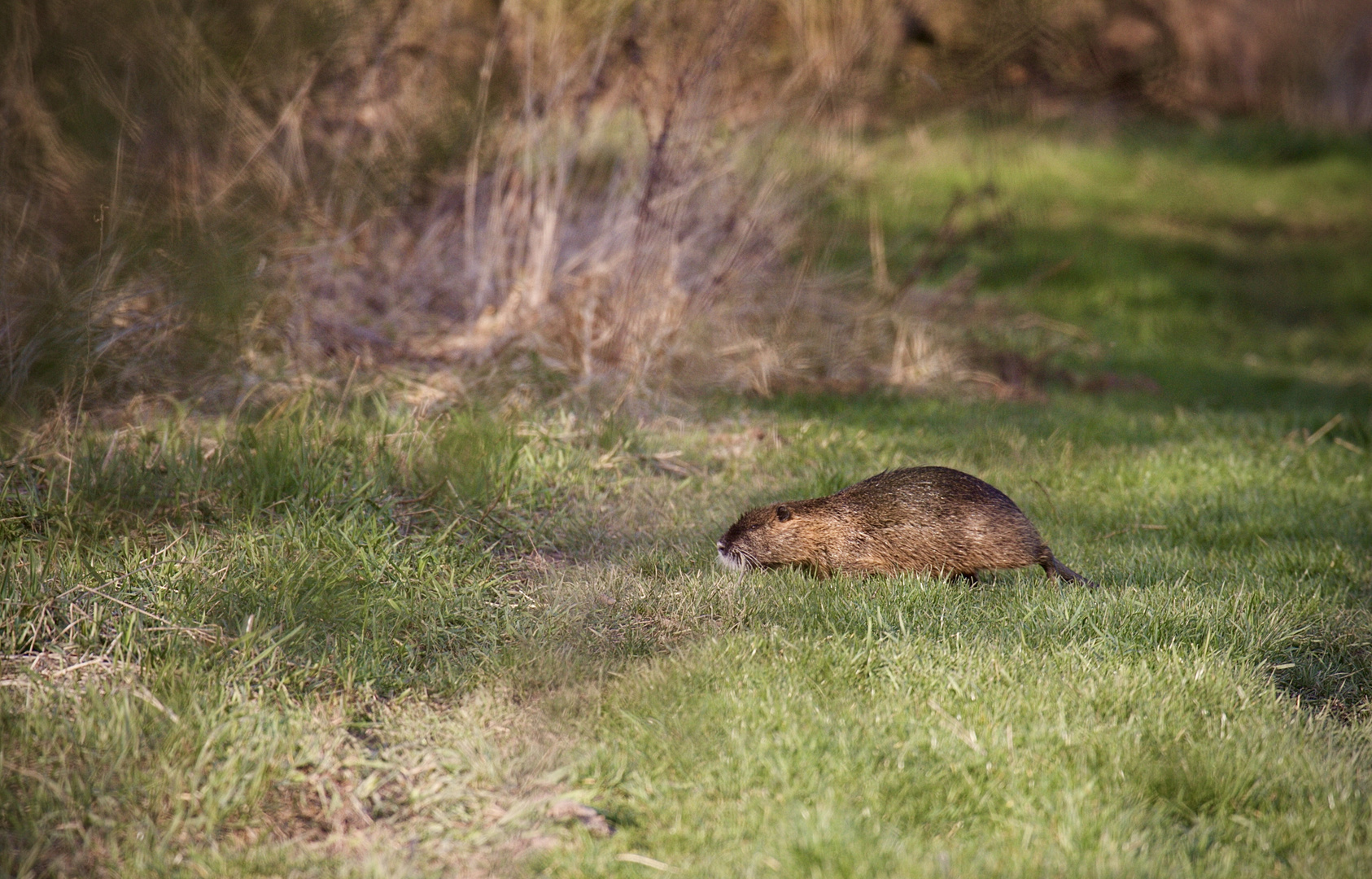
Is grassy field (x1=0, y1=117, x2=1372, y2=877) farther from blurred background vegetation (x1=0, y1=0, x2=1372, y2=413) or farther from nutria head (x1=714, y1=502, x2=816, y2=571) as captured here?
blurred background vegetation (x1=0, y1=0, x2=1372, y2=413)

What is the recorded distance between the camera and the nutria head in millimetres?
3666

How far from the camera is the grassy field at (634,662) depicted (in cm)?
236

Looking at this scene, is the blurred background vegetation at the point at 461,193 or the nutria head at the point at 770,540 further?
the blurred background vegetation at the point at 461,193

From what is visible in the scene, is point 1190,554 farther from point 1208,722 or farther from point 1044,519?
point 1208,722

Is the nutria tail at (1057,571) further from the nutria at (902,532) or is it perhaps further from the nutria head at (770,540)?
the nutria head at (770,540)

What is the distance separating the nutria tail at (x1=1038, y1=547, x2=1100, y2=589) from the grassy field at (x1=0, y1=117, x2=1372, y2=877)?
0.11m

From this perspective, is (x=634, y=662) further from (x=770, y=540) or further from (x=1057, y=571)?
(x=1057, y=571)

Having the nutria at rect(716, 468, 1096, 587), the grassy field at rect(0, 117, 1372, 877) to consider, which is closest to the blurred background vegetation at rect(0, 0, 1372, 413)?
the grassy field at rect(0, 117, 1372, 877)

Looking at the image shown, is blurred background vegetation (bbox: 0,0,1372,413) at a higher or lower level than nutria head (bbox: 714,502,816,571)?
higher

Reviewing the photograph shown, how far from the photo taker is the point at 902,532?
3.68 meters

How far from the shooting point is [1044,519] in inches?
174

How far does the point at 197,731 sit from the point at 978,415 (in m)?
4.27

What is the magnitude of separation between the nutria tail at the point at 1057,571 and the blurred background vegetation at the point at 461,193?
165 centimetres

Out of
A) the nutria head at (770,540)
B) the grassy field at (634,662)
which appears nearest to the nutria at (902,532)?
the nutria head at (770,540)
